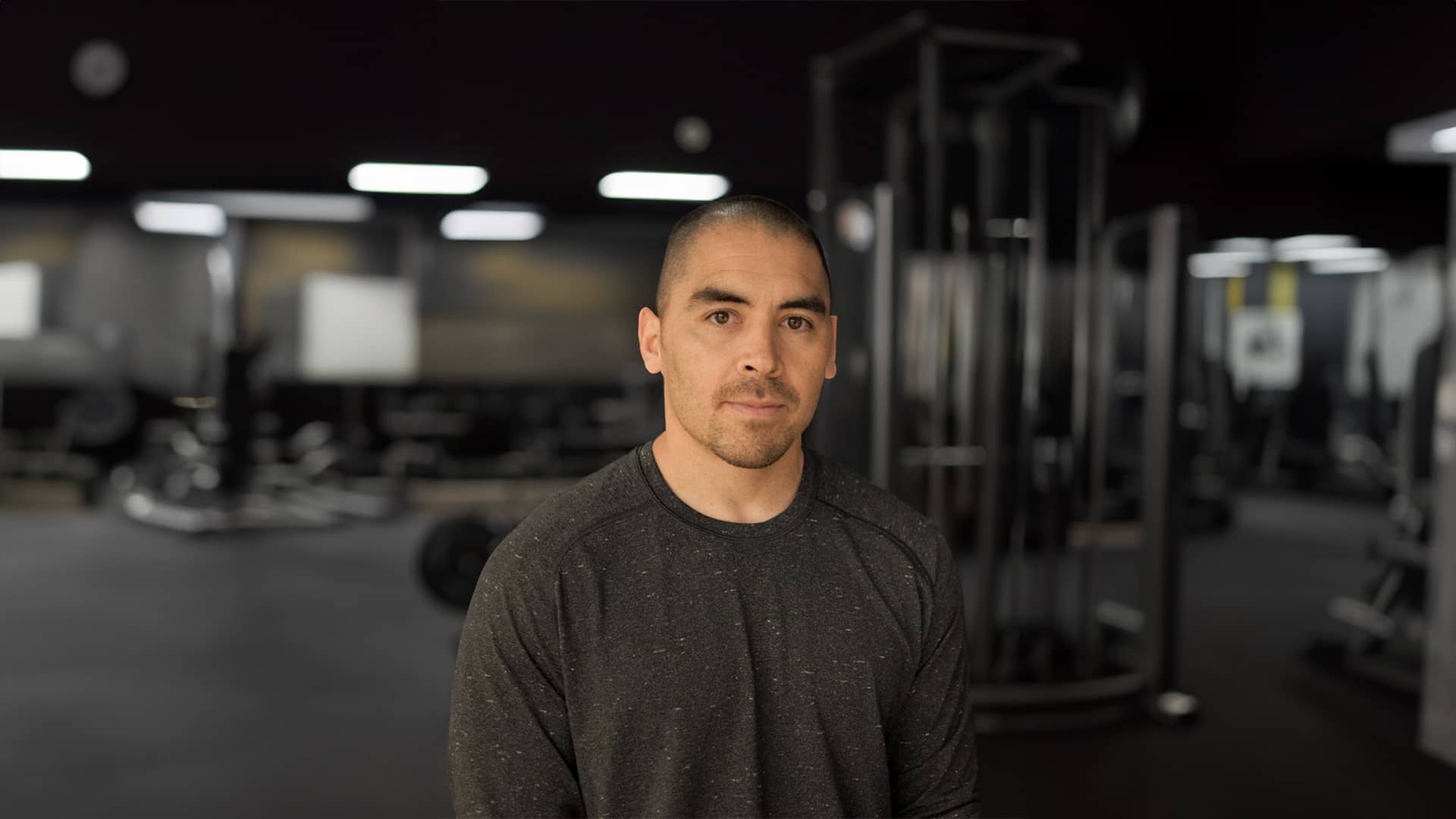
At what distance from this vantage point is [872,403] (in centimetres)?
272

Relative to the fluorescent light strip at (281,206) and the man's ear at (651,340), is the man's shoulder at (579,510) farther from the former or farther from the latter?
the fluorescent light strip at (281,206)

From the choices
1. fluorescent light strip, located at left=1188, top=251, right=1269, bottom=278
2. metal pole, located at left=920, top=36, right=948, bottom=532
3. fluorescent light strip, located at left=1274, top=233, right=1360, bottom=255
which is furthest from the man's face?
fluorescent light strip, located at left=1188, top=251, right=1269, bottom=278

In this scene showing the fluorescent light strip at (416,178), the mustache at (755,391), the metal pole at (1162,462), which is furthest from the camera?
the fluorescent light strip at (416,178)

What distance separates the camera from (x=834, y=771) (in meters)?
0.96

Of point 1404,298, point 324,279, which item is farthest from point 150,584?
point 1404,298

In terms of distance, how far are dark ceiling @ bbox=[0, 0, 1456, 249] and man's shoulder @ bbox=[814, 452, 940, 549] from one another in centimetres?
299

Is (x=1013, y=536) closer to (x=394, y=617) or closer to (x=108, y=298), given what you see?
(x=394, y=617)

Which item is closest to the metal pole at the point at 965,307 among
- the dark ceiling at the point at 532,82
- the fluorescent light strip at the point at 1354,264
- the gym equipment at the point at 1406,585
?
the dark ceiling at the point at 532,82

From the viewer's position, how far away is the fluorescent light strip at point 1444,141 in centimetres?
259

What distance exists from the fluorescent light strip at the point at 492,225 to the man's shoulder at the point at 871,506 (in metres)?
6.96

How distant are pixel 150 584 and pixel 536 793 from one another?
4.26m

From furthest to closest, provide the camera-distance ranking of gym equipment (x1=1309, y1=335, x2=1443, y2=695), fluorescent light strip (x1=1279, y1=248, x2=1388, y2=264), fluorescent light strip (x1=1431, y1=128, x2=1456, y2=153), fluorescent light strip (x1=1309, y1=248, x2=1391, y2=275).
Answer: fluorescent light strip (x1=1309, y1=248, x2=1391, y2=275) < fluorescent light strip (x1=1279, y1=248, x2=1388, y2=264) < gym equipment (x1=1309, y1=335, x2=1443, y2=695) < fluorescent light strip (x1=1431, y1=128, x2=1456, y2=153)

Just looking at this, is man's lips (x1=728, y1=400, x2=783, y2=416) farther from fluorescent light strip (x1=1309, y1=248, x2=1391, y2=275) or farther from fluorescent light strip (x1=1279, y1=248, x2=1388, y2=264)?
fluorescent light strip (x1=1309, y1=248, x2=1391, y2=275)

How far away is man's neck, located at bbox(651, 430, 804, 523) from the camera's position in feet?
3.18
